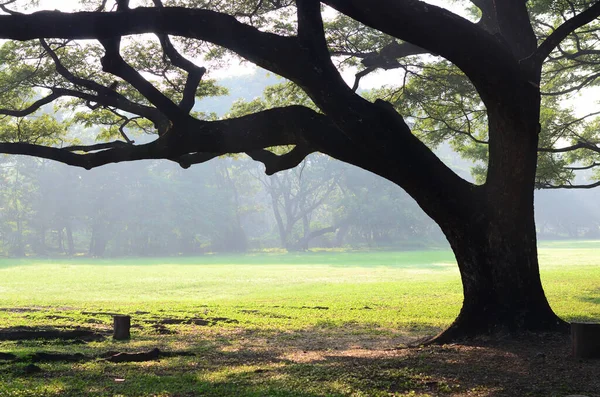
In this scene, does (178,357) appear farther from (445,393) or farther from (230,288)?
(230,288)

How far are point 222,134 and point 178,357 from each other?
307cm

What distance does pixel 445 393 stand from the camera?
19.2ft

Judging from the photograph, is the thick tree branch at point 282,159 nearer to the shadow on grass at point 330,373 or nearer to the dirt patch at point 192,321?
the shadow on grass at point 330,373

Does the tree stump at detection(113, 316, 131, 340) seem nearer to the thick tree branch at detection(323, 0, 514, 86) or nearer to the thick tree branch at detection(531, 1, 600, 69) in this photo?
the thick tree branch at detection(323, 0, 514, 86)

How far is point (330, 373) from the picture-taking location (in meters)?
6.73

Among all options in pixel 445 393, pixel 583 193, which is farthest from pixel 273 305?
pixel 583 193

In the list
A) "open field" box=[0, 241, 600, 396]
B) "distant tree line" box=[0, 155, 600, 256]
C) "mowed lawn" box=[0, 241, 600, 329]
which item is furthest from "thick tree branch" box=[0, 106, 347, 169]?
"distant tree line" box=[0, 155, 600, 256]

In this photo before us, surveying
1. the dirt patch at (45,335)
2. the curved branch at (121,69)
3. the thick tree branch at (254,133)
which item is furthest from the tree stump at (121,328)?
the curved branch at (121,69)

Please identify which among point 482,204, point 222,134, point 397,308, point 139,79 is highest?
→ point 139,79

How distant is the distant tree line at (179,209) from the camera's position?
65.2 m

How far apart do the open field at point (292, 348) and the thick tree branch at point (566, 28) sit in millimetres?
3838

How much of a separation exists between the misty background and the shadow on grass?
5757cm

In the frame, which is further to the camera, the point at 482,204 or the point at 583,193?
the point at 583,193

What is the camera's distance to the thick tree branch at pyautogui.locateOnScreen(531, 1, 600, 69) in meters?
8.36
